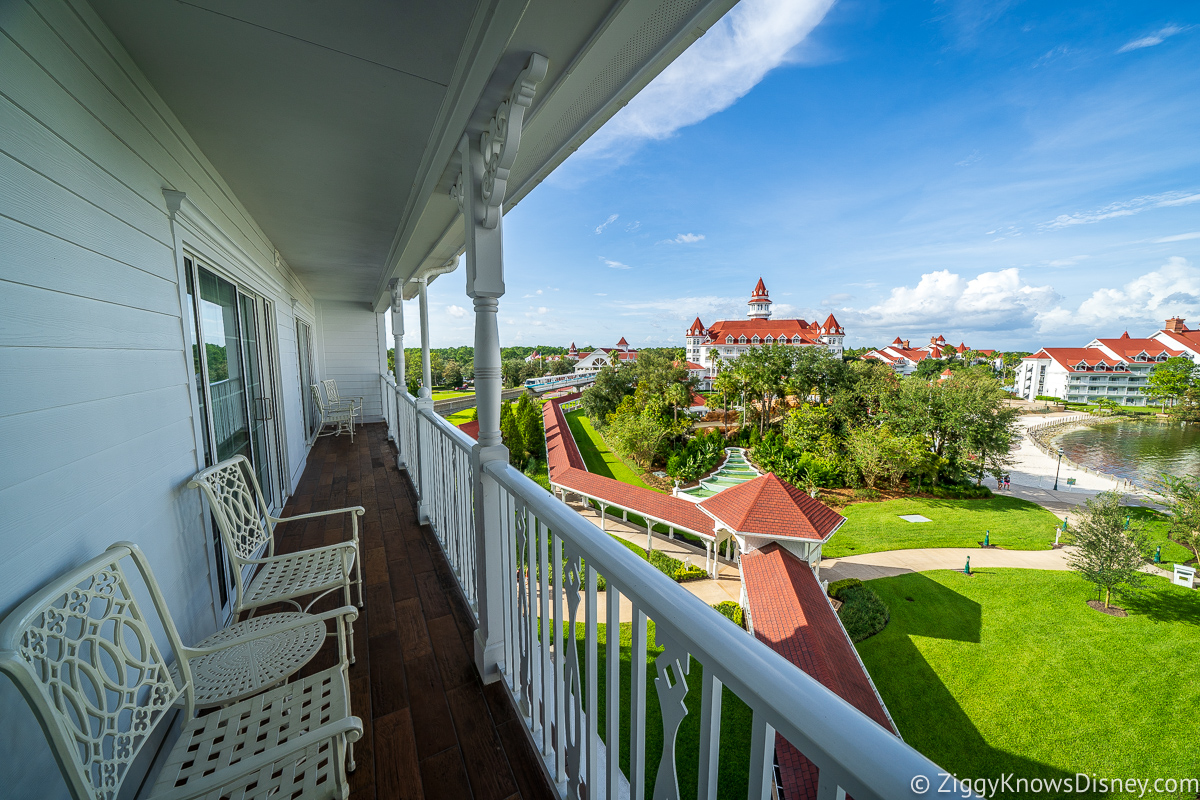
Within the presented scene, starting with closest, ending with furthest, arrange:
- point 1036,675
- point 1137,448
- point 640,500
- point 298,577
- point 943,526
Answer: point 298,577 < point 1036,675 < point 640,500 < point 943,526 < point 1137,448

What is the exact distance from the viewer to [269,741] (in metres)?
1.13

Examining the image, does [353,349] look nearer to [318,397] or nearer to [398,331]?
[318,397]

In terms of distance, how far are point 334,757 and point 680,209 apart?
1925 inches

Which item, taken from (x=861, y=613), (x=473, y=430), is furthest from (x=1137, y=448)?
(x=473, y=430)

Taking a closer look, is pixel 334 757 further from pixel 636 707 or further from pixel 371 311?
pixel 371 311

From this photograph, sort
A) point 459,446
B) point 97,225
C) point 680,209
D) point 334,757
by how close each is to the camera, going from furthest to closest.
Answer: point 680,209
point 459,446
point 97,225
point 334,757

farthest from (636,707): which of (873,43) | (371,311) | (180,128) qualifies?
(873,43)

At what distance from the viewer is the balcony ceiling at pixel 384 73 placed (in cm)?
121

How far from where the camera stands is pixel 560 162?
1.96 meters

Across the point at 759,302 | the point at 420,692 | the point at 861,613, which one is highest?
the point at 759,302

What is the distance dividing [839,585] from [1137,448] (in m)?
35.9

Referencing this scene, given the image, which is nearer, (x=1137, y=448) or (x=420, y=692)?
(x=420, y=692)

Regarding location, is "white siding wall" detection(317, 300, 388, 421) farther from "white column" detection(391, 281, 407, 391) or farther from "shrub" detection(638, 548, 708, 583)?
"shrub" detection(638, 548, 708, 583)

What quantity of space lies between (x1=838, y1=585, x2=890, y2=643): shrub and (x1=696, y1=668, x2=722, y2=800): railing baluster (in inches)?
448
